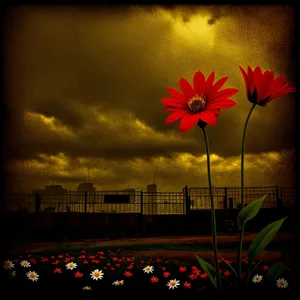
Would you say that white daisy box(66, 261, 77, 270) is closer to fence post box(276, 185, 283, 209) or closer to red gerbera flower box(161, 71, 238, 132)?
red gerbera flower box(161, 71, 238, 132)

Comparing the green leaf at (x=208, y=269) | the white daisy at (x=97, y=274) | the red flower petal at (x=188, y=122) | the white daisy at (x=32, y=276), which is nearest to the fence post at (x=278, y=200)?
the green leaf at (x=208, y=269)

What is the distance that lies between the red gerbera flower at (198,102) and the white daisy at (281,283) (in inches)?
34.2

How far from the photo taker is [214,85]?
1.47 metres

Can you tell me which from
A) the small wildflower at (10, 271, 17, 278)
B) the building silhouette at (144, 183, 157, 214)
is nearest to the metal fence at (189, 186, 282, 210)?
the building silhouette at (144, 183, 157, 214)

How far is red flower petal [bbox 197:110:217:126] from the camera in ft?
4.30

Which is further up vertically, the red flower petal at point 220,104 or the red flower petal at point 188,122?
the red flower petal at point 220,104

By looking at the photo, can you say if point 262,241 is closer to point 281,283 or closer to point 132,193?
point 281,283

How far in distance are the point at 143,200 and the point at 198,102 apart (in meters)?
1.12

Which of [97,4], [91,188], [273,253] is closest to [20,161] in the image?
[91,188]

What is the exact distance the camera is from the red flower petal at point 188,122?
131 centimetres

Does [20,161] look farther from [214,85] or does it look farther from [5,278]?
[214,85]

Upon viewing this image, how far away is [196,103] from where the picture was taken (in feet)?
4.70

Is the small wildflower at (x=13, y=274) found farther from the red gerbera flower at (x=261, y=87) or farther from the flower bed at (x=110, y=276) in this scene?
the red gerbera flower at (x=261, y=87)

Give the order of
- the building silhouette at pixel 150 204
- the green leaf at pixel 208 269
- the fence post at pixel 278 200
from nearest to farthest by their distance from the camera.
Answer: the green leaf at pixel 208 269, the fence post at pixel 278 200, the building silhouette at pixel 150 204
